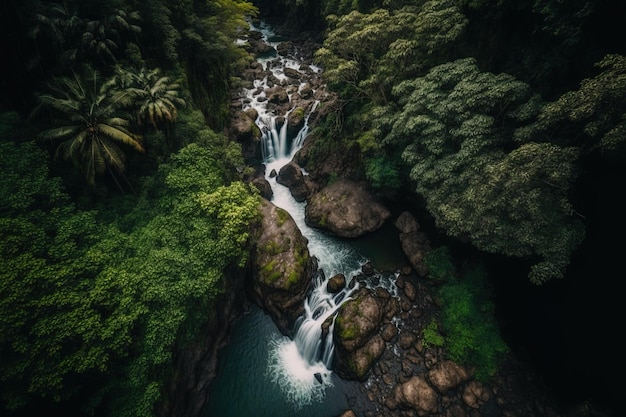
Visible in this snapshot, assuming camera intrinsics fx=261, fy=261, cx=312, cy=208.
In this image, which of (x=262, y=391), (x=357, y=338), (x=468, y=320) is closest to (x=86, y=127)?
(x=262, y=391)

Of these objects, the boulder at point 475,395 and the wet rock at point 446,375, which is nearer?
the boulder at point 475,395

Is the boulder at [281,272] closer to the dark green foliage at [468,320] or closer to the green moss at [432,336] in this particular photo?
the green moss at [432,336]

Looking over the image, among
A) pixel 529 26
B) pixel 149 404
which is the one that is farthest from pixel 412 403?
pixel 529 26

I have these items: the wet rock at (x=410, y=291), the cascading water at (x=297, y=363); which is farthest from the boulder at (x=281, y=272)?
the wet rock at (x=410, y=291)

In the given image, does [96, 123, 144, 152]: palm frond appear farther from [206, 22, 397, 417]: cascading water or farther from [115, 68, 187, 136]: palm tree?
[206, 22, 397, 417]: cascading water

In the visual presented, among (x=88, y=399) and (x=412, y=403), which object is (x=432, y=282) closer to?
(x=412, y=403)

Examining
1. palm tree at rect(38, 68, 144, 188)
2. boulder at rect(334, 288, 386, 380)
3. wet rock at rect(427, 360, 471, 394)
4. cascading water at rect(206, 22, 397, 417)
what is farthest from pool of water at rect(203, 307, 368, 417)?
palm tree at rect(38, 68, 144, 188)

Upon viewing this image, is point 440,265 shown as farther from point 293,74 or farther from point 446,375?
point 293,74
